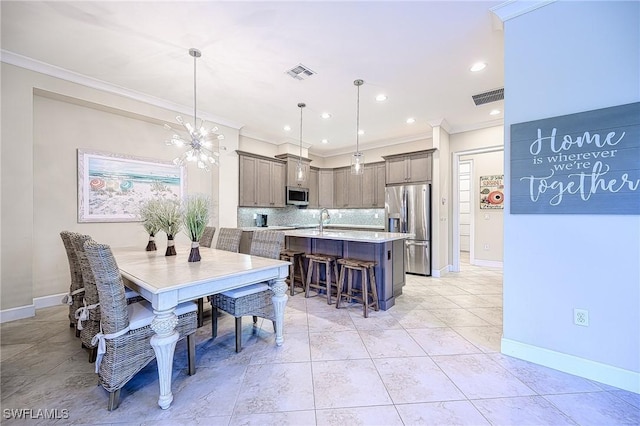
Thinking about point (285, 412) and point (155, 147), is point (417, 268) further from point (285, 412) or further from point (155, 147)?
point (155, 147)

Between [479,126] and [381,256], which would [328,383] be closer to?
[381,256]

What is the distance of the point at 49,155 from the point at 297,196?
4336 mm

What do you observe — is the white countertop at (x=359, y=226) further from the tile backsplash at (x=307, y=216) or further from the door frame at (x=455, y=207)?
the door frame at (x=455, y=207)

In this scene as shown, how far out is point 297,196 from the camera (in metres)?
6.48

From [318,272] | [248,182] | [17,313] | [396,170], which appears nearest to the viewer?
[17,313]

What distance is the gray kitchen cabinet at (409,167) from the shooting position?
5113 millimetres

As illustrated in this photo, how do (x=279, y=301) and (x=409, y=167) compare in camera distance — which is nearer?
(x=279, y=301)

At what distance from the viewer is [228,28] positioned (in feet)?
7.93

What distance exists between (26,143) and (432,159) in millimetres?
6000

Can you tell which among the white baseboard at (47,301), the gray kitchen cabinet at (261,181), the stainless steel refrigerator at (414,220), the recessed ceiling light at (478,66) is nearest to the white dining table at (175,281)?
the white baseboard at (47,301)

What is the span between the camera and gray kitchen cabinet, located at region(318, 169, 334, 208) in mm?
7082

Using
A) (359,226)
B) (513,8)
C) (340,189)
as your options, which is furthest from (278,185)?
(513,8)

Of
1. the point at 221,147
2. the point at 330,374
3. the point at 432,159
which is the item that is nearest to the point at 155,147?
the point at 221,147

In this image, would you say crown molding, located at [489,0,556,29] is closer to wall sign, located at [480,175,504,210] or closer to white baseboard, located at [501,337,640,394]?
white baseboard, located at [501,337,640,394]
